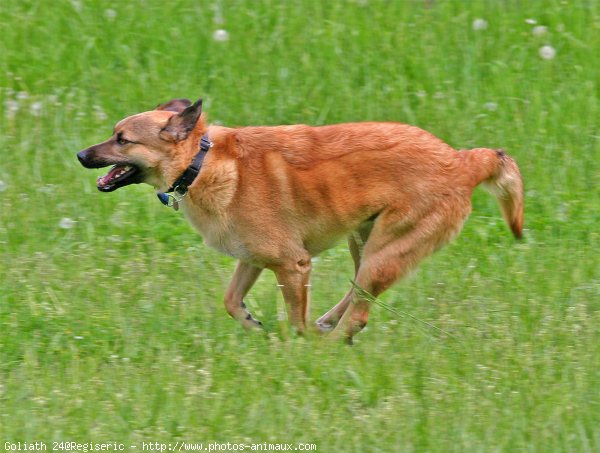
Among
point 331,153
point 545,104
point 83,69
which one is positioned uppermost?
point 331,153

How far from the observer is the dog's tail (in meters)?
6.46

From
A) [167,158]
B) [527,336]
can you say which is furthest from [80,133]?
[527,336]

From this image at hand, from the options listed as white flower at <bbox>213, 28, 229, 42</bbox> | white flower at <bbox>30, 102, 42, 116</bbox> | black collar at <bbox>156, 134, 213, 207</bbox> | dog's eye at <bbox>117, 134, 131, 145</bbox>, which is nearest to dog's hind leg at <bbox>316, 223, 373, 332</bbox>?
black collar at <bbox>156, 134, 213, 207</bbox>

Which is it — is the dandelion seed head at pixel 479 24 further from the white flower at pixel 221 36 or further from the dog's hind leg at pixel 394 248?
the dog's hind leg at pixel 394 248

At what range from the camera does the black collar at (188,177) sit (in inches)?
253

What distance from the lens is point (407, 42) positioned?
944 centimetres

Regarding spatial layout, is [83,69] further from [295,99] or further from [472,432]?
[472,432]

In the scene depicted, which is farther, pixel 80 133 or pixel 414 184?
pixel 80 133

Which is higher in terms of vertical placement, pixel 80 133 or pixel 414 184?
pixel 414 184

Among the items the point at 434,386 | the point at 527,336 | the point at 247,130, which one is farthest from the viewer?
the point at 247,130

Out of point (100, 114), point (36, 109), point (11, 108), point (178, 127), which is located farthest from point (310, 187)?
point (11, 108)

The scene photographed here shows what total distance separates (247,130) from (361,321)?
133 cm

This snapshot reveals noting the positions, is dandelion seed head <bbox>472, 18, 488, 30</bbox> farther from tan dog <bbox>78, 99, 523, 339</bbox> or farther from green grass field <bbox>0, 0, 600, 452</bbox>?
tan dog <bbox>78, 99, 523, 339</bbox>

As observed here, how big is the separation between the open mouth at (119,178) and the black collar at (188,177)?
7.2 inches
